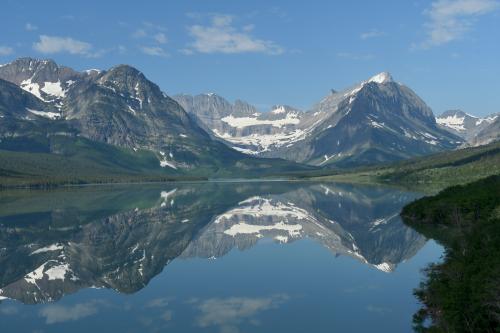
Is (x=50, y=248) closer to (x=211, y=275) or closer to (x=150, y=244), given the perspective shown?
(x=150, y=244)

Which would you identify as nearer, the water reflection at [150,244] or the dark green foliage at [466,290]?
the dark green foliage at [466,290]

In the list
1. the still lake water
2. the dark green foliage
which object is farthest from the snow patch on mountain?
the dark green foliage

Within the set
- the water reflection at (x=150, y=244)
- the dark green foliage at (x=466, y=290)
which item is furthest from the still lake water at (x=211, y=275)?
the dark green foliage at (x=466, y=290)

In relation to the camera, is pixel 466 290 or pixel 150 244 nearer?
pixel 466 290

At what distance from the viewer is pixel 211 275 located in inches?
3536

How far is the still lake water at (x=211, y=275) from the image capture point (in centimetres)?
6167

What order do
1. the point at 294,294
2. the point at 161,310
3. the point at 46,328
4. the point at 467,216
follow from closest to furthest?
the point at 46,328 < the point at 161,310 < the point at 294,294 < the point at 467,216

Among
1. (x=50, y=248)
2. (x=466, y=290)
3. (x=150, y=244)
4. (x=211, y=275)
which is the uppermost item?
(x=466, y=290)

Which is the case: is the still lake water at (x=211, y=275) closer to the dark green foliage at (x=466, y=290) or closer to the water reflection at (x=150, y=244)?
the water reflection at (x=150, y=244)

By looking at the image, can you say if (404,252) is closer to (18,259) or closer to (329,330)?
(329,330)

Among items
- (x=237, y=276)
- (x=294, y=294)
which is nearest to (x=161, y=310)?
(x=294, y=294)

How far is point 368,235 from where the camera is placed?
139875 mm

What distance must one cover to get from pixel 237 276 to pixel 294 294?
1722 centimetres

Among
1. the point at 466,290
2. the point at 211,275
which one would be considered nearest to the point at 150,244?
the point at 211,275
